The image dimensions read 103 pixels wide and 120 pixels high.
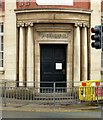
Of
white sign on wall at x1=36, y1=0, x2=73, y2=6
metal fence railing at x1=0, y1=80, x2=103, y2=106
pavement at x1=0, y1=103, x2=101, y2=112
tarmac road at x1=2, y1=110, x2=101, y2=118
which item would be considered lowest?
tarmac road at x1=2, y1=110, x2=101, y2=118

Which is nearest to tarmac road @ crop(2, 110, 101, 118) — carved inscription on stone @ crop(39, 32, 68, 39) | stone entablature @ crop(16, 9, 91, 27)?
carved inscription on stone @ crop(39, 32, 68, 39)

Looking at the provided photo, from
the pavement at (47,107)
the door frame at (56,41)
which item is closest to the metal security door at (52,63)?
the door frame at (56,41)

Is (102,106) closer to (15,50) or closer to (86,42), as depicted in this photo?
(86,42)

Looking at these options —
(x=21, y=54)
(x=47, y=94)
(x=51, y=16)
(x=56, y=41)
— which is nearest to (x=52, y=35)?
(x=56, y=41)

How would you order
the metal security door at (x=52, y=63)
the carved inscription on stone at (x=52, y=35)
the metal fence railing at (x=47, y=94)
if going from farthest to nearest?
the metal security door at (x=52, y=63) → the carved inscription on stone at (x=52, y=35) → the metal fence railing at (x=47, y=94)

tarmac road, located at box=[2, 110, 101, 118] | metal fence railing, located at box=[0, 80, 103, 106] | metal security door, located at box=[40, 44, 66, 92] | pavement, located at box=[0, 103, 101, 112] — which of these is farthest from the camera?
metal security door, located at box=[40, 44, 66, 92]

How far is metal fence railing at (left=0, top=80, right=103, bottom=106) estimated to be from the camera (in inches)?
720

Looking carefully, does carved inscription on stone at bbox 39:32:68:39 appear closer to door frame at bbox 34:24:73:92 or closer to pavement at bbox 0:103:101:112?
door frame at bbox 34:24:73:92

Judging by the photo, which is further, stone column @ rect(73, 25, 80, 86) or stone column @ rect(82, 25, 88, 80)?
stone column @ rect(82, 25, 88, 80)

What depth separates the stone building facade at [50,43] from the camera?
68.2 feet

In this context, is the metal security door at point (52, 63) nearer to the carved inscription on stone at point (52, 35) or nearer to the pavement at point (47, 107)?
the carved inscription on stone at point (52, 35)

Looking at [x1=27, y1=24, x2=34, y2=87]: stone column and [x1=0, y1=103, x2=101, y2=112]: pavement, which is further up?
[x1=27, y1=24, x2=34, y2=87]: stone column

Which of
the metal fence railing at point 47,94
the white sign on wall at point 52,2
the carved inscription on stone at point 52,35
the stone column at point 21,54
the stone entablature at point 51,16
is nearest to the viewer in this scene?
the metal fence railing at point 47,94

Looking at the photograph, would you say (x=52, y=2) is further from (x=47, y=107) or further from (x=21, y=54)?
(x=47, y=107)
